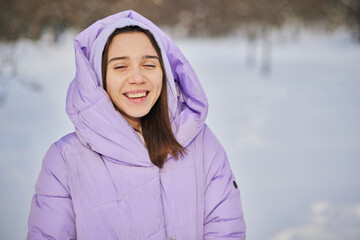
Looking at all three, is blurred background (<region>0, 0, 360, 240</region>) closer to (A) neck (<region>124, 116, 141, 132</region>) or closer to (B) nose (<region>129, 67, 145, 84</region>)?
(A) neck (<region>124, 116, 141, 132</region>)

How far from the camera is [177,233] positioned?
4.91 feet

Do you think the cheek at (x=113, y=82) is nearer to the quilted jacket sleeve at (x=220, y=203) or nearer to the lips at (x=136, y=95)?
the lips at (x=136, y=95)

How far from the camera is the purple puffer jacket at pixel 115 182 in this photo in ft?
4.67

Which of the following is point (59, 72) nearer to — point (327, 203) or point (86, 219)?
point (327, 203)

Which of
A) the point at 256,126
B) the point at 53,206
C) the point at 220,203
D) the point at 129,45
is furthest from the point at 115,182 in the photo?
the point at 256,126

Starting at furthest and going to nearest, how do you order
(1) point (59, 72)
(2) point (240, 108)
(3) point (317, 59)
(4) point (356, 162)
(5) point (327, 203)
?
(3) point (317, 59) < (1) point (59, 72) < (2) point (240, 108) < (4) point (356, 162) < (5) point (327, 203)

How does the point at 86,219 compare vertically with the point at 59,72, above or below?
below

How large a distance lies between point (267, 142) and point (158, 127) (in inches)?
164

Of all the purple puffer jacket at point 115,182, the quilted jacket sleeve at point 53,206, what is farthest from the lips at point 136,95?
the quilted jacket sleeve at point 53,206

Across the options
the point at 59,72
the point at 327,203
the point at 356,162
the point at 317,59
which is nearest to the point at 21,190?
the point at 327,203

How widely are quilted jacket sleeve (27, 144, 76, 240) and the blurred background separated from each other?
1.83 meters

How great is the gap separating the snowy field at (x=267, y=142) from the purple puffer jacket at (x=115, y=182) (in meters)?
1.59

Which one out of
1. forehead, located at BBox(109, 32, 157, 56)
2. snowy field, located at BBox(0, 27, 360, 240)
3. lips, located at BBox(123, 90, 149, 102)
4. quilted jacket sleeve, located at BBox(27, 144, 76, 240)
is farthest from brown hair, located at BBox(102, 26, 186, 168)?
snowy field, located at BBox(0, 27, 360, 240)

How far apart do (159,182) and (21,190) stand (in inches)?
104
